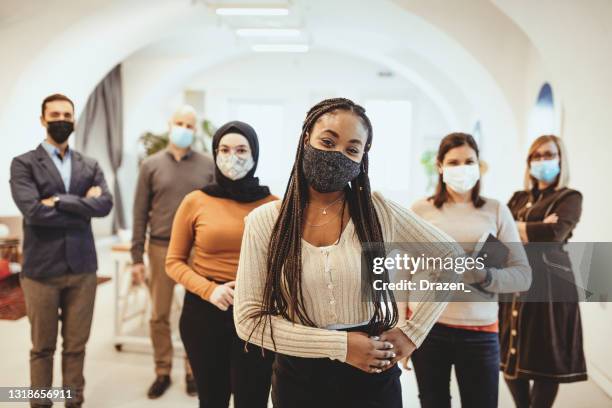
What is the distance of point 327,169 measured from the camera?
1012 mm

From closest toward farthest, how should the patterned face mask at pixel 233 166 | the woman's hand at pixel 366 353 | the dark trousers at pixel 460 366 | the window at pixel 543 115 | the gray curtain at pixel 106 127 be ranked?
the woman's hand at pixel 366 353, the dark trousers at pixel 460 366, the patterned face mask at pixel 233 166, the window at pixel 543 115, the gray curtain at pixel 106 127

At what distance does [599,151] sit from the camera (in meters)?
2.53

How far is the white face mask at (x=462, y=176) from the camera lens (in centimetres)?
163

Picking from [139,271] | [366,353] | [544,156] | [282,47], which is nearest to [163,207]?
[139,271]

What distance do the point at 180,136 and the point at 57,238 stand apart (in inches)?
34.2

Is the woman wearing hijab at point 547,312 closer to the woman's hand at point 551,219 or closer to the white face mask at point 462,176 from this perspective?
the woman's hand at point 551,219

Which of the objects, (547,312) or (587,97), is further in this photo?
(587,97)

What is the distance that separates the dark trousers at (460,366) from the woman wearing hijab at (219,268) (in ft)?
1.78

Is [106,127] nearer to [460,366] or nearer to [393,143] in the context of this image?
[393,143]

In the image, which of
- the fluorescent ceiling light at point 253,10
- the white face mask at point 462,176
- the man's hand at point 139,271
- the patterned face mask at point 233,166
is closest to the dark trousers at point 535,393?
the white face mask at point 462,176

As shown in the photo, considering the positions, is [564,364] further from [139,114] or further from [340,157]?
[139,114]

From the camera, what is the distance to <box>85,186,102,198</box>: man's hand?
2184 mm

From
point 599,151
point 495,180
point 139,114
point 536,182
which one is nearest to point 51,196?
point 536,182

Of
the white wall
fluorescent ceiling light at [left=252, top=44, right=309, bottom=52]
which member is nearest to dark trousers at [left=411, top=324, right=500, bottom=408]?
the white wall
